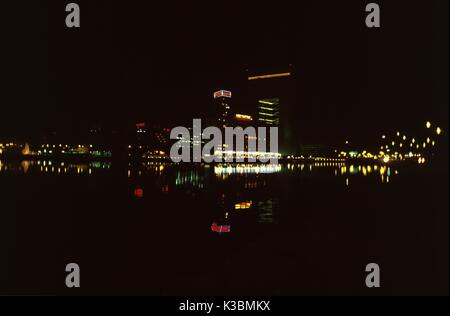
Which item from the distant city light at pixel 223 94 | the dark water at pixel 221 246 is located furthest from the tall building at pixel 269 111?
the dark water at pixel 221 246

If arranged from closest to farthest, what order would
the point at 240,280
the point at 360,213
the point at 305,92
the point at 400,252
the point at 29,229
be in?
the point at 240,280 < the point at 400,252 < the point at 29,229 < the point at 360,213 < the point at 305,92

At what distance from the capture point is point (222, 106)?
500ft

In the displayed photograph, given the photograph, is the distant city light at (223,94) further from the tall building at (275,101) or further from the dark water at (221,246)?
the dark water at (221,246)

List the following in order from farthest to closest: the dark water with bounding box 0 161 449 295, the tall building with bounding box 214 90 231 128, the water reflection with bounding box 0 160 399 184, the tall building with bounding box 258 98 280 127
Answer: the tall building with bounding box 258 98 280 127 → the tall building with bounding box 214 90 231 128 → the water reflection with bounding box 0 160 399 184 → the dark water with bounding box 0 161 449 295

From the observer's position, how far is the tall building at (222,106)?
494ft

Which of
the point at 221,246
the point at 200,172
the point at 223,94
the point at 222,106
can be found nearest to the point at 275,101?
the point at 222,106

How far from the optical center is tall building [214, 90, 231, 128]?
150625mm

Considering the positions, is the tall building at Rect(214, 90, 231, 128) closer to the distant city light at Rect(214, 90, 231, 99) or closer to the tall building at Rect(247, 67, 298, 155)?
the distant city light at Rect(214, 90, 231, 99)

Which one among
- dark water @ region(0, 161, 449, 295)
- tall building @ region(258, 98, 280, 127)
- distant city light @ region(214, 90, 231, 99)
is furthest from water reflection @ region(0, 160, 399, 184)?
tall building @ region(258, 98, 280, 127)

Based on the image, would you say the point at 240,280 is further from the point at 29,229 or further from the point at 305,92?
the point at 305,92

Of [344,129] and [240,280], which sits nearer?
[240,280]
